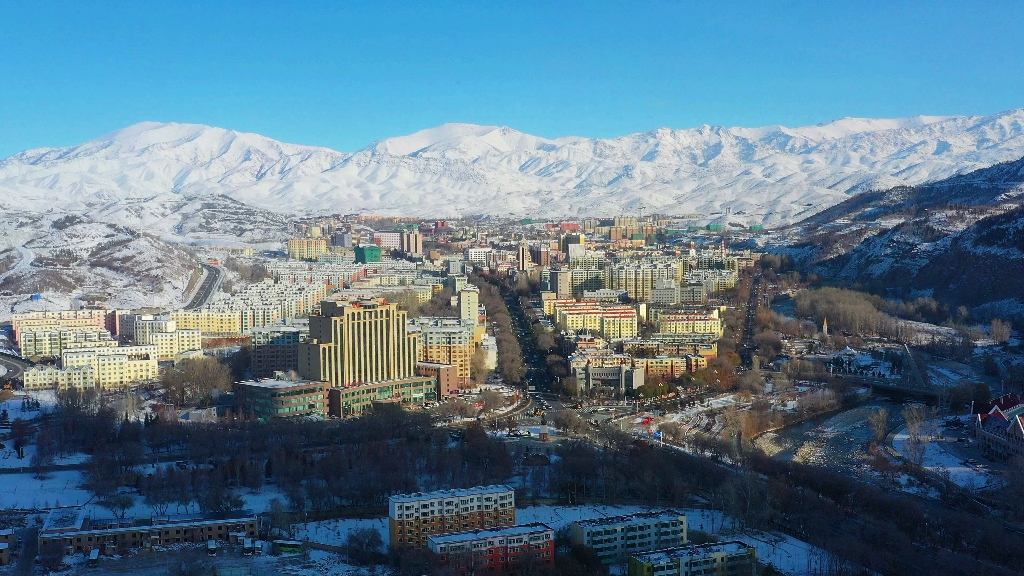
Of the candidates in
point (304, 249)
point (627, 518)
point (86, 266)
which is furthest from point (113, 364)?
point (304, 249)

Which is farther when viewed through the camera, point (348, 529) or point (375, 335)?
point (375, 335)

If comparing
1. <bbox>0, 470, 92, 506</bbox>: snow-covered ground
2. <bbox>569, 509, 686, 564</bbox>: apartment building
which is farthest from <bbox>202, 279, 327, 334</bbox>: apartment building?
<bbox>569, 509, 686, 564</bbox>: apartment building

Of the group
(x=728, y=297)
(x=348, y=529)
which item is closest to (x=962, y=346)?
(x=728, y=297)

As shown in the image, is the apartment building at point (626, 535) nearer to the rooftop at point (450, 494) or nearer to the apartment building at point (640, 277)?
the rooftop at point (450, 494)

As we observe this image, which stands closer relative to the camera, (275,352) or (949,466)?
(949,466)

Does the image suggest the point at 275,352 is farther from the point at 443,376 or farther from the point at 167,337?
the point at 167,337

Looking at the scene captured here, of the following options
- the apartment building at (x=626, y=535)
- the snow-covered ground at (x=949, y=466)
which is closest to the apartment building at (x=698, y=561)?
the apartment building at (x=626, y=535)

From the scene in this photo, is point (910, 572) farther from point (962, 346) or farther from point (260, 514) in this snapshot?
point (962, 346)
